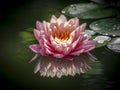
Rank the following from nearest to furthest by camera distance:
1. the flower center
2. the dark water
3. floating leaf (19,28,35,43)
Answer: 1. the dark water
2. the flower center
3. floating leaf (19,28,35,43)

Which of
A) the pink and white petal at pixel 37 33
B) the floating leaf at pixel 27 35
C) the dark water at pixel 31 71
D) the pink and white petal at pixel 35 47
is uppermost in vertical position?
the pink and white petal at pixel 37 33

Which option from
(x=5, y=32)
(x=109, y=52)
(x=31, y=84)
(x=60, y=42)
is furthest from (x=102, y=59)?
(x=5, y=32)

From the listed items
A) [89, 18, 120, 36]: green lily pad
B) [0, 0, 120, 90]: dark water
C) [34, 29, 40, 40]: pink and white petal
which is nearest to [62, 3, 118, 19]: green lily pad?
[89, 18, 120, 36]: green lily pad

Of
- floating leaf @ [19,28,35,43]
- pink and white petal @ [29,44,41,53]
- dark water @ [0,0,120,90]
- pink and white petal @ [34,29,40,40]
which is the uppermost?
pink and white petal @ [34,29,40,40]

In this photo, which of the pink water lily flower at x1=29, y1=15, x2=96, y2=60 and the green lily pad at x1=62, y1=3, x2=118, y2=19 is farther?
the green lily pad at x1=62, y1=3, x2=118, y2=19

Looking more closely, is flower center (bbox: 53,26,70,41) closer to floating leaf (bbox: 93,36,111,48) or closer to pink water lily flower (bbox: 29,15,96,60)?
pink water lily flower (bbox: 29,15,96,60)

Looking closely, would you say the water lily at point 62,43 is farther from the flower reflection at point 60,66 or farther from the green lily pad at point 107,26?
the green lily pad at point 107,26

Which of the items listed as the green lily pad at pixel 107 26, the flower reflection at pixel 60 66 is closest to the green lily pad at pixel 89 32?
the green lily pad at pixel 107 26

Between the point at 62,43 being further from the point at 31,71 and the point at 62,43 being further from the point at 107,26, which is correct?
the point at 107,26
